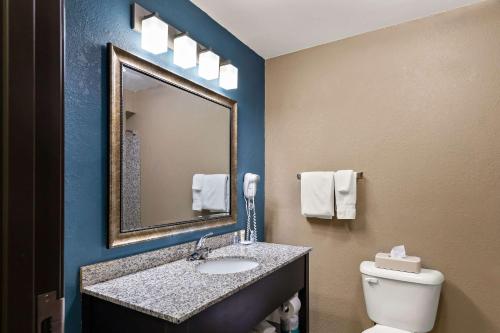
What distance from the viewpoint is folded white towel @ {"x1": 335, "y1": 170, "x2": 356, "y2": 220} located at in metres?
2.02

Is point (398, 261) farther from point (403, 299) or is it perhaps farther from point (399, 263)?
point (403, 299)

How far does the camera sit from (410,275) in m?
1.72

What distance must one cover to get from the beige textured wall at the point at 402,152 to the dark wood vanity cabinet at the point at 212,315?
2.42 feet

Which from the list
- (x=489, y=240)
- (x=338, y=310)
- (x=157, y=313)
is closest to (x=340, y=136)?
(x=489, y=240)

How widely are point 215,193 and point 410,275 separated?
123cm

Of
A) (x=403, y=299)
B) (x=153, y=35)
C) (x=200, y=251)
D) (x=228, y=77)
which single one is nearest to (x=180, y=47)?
(x=153, y=35)

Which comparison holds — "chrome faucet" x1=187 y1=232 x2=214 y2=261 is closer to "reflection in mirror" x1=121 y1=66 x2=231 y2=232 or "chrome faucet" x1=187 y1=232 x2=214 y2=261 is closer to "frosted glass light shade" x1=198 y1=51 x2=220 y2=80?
"reflection in mirror" x1=121 y1=66 x2=231 y2=232

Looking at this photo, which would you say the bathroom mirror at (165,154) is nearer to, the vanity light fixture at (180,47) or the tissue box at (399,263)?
the vanity light fixture at (180,47)

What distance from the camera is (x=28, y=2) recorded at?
0.46 meters

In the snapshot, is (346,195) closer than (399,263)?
No

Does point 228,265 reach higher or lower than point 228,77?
lower

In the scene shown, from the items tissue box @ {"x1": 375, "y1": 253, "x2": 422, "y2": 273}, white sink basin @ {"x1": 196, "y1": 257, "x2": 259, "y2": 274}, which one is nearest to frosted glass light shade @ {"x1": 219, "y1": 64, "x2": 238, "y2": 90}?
white sink basin @ {"x1": 196, "y1": 257, "x2": 259, "y2": 274}

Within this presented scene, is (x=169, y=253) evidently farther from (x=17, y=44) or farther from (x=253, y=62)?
(x=253, y=62)

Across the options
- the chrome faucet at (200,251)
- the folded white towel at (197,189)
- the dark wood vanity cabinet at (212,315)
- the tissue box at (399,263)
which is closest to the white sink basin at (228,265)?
the chrome faucet at (200,251)
